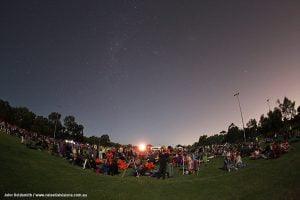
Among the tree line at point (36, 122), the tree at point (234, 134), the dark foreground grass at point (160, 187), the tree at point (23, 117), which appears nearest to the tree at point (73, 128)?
the tree line at point (36, 122)

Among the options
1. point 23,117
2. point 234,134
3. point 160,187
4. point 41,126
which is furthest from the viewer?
point 234,134

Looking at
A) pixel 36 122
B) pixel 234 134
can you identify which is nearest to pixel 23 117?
pixel 36 122

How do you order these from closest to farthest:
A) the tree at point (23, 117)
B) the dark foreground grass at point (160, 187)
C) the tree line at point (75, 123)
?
1. the dark foreground grass at point (160, 187)
2. the tree line at point (75, 123)
3. the tree at point (23, 117)

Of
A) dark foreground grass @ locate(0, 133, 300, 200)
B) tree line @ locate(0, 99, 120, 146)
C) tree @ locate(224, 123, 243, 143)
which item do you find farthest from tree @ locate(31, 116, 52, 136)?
dark foreground grass @ locate(0, 133, 300, 200)

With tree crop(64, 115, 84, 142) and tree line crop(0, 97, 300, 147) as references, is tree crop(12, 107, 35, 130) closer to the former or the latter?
tree line crop(0, 97, 300, 147)

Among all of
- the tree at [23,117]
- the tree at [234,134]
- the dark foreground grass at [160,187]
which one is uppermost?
the tree at [23,117]

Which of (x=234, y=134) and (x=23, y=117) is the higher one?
(x=23, y=117)

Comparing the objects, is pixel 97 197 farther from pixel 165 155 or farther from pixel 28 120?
pixel 28 120

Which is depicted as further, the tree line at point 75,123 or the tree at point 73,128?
the tree at point 73,128

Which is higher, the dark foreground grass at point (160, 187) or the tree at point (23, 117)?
the tree at point (23, 117)

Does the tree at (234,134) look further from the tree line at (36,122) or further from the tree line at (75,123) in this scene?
the tree line at (36,122)

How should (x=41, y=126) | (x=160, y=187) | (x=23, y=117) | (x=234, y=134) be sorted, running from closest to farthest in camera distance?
(x=160, y=187), (x=23, y=117), (x=41, y=126), (x=234, y=134)

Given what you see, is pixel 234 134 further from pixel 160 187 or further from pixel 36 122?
pixel 160 187

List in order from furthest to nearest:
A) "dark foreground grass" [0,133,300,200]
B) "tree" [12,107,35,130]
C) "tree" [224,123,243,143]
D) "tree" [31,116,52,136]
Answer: "tree" [224,123,243,143], "tree" [31,116,52,136], "tree" [12,107,35,130], "dark foreground grass" [0,133,300,200]
